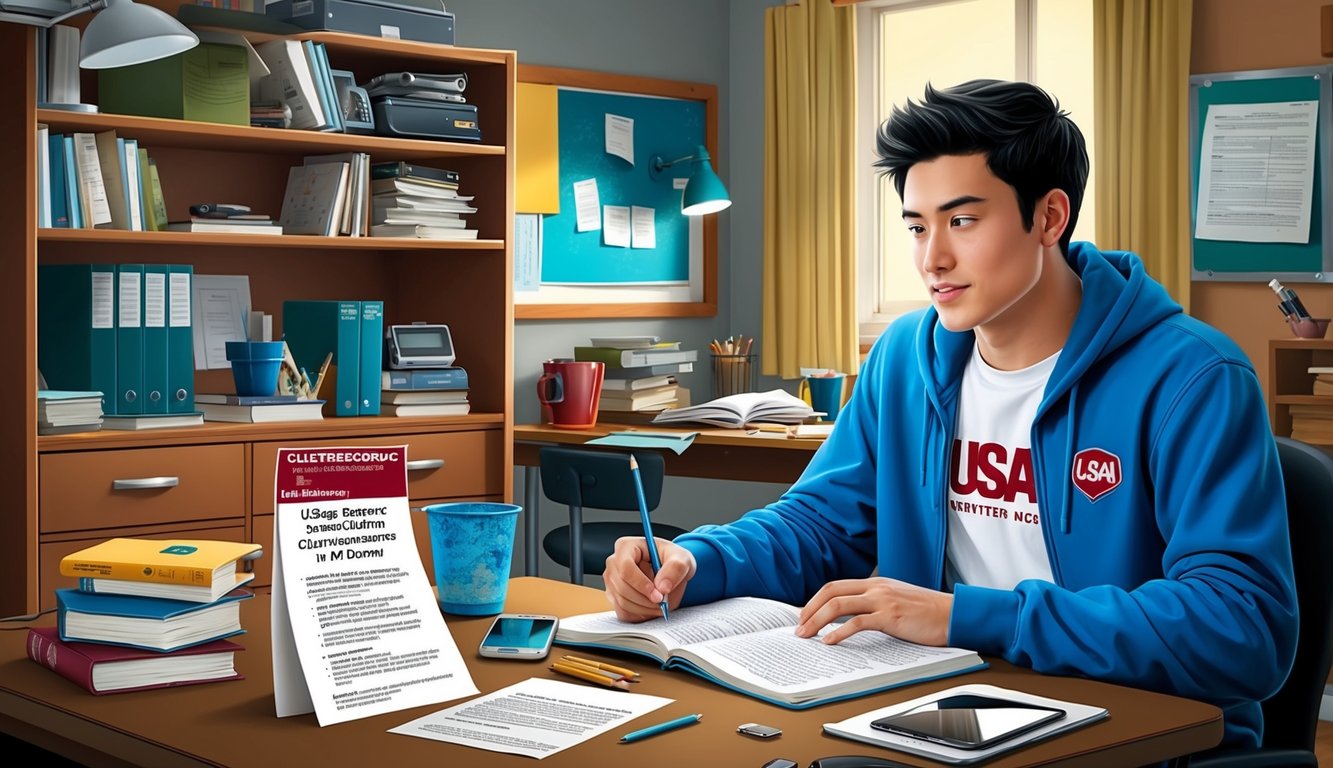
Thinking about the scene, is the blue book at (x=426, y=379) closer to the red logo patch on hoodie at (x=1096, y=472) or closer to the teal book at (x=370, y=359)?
the teal book at (x=370, y=359)

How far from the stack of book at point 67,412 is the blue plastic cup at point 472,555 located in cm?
184

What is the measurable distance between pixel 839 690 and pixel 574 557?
7.45ft

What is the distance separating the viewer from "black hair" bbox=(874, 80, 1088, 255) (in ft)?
5.46

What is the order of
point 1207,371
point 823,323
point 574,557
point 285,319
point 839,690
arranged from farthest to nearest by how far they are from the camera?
point 823,323 → point 285,319 → point 574,557 → point 1207,371 → point 839,690

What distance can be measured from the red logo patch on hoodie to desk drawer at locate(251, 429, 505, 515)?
219cm

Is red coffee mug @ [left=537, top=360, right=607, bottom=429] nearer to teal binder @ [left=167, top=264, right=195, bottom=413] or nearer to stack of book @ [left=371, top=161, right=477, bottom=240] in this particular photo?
stack of book @ [left=371, top=161, right=477, bottom=240]

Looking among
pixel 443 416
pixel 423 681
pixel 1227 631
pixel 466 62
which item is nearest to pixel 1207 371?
pixel 1227 631

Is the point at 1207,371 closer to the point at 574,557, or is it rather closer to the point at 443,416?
the point at 574,557

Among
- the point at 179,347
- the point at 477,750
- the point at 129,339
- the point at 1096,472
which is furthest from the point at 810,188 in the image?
the point at 477,750

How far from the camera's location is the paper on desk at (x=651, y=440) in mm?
3543

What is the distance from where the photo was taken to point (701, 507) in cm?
477

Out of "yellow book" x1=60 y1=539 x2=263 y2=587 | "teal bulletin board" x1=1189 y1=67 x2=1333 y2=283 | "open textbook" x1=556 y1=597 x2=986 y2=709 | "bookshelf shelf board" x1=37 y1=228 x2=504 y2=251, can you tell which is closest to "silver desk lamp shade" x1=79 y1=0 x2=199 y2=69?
"bookshelf shelf board" x1=37 y1=228 x2=504 y2=251

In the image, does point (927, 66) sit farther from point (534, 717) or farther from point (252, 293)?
point (534, 717)

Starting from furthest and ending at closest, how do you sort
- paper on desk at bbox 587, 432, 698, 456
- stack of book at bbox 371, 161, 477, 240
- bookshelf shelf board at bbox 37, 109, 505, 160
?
stack of book at bbox 371, 161, 477, 240, paper on desk at bbox 587, 432, 698, 456, bookshelf shelf board at bbox 37, 109, 505, 160
